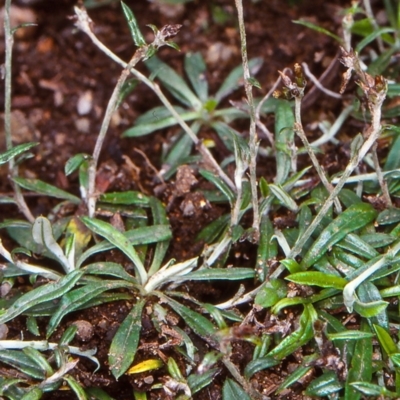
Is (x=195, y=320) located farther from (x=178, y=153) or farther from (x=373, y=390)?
(x=178, y=153)

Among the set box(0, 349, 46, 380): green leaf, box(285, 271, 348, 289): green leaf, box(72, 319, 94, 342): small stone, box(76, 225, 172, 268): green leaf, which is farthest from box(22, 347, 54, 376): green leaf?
box(285, 271, 348, 289): green leaf

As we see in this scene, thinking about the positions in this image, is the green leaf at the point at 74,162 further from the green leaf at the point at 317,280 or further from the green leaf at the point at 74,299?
the green leaf at the point at 317,280

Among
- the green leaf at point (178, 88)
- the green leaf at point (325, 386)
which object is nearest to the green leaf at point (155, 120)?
the green leaf at point (178, 88)

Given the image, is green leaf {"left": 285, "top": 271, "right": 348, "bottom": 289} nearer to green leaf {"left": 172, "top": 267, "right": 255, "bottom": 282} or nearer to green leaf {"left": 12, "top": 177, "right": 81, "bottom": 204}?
green leaf {"left": 172, "top": 267, "right": 255, "bottom": 282}

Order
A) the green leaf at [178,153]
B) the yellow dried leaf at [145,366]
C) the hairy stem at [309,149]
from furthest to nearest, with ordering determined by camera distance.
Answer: the green leaf at [178,153], the yellow dried leaf at [145,366], the hairy stem at [309,149]

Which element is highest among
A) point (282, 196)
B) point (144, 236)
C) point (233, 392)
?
point (282, 196)

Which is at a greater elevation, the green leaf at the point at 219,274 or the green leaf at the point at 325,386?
the green leaf at the point at 219,274

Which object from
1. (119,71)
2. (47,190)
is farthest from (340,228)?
(119,71)
